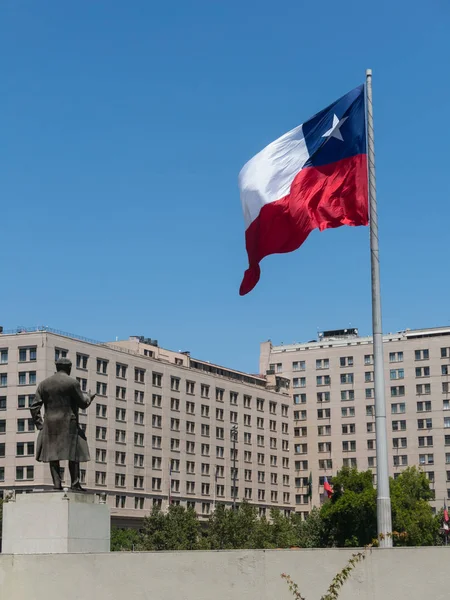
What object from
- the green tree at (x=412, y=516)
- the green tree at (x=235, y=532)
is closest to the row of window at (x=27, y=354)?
the green tree at (x=235, y=532)

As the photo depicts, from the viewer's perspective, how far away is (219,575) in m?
19.9

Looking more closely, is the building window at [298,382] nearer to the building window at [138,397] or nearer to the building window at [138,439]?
the building window at [138,397]

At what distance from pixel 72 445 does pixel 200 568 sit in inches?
196

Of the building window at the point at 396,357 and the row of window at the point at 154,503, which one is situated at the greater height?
the building window at the point at 396,357

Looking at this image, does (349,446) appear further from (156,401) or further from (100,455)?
(100,455)

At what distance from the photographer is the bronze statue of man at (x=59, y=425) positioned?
23656 mm

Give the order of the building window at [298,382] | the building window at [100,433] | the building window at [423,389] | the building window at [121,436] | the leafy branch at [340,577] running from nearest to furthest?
the leafy branch at [340,577] < the building window at [100,433] < the building window at [121,436] < the building window at [423,389] < the building window at [298,382]

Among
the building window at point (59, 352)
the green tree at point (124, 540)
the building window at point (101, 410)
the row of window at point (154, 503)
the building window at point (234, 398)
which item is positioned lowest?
the green tree at point (124, 540)

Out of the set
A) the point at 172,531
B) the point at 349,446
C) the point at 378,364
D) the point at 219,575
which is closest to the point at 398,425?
the point at 349,446

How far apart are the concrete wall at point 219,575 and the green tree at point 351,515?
326ft

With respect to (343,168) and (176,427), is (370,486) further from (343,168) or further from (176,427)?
(343,168)

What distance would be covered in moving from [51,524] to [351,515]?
101615 millimetres

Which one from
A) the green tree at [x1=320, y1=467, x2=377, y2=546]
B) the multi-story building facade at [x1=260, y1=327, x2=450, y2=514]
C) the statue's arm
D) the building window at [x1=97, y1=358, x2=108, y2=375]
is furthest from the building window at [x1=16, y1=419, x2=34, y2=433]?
the statue's arm

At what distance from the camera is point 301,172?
1082 inches
